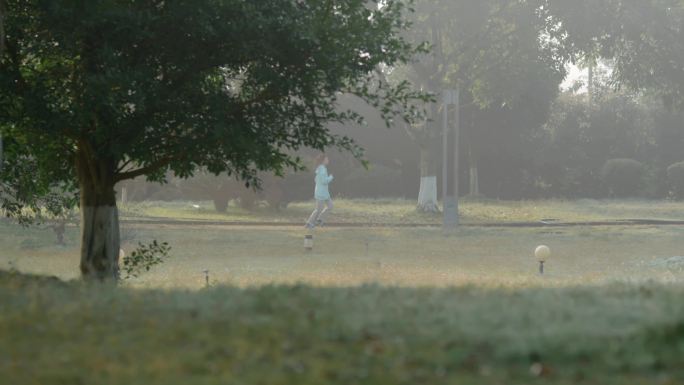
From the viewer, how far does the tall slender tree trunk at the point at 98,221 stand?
13.5m

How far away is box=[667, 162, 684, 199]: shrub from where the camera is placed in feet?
164

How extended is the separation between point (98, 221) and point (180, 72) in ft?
8.07

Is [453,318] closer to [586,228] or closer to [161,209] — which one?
[586,228]

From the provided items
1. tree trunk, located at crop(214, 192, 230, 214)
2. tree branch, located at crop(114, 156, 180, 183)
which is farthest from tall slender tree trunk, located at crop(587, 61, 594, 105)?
tree branch, located at crop(114, 156, 180, 183)

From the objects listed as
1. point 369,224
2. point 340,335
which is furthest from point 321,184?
point 340,335

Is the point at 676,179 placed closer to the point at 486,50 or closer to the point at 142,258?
the point at 486,50

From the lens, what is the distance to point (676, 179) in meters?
50.3

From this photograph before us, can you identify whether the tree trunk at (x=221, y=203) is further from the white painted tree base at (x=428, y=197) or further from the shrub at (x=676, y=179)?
the shrub at (x=676, y=179)

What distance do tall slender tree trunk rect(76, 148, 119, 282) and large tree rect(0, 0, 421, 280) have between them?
34mm

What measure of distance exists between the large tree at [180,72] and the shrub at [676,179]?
39632mm

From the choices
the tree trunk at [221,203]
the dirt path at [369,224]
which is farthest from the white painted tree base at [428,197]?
the tree trunk at [221,203]

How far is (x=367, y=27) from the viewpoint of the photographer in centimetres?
1259

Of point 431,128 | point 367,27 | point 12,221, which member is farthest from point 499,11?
point 367,27

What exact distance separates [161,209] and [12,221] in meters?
9.82
